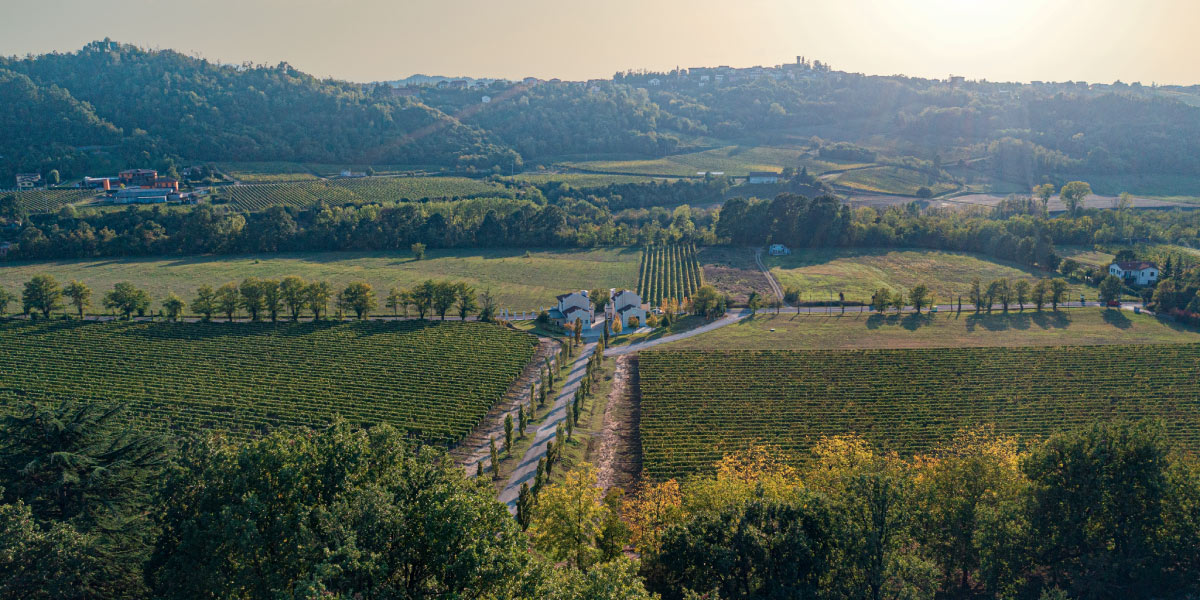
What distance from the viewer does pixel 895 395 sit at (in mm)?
52688

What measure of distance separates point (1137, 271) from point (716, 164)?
113616mm

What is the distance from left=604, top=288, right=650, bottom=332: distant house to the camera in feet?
247

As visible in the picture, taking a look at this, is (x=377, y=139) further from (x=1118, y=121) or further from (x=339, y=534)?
(x=1118, y=121)

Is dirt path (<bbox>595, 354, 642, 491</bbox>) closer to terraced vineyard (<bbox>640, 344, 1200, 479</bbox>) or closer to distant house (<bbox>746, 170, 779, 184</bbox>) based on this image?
terraced vineyard (<bbox>640, 344, 1200, 479</bbox>)

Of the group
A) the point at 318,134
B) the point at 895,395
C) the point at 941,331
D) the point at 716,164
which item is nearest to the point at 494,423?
the point at 895,395

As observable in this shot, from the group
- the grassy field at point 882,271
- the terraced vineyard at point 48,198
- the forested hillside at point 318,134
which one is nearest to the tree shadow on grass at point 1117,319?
the grassy field at point 882,271

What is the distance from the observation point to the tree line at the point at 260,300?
72375 millimetres

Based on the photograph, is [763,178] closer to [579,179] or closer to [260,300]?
[579,179]

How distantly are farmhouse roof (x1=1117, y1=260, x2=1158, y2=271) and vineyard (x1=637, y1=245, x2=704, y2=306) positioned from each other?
5490 centimetres

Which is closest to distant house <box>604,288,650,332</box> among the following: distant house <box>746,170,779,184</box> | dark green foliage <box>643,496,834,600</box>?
dark green foliage <box>643,496,834,600</box>

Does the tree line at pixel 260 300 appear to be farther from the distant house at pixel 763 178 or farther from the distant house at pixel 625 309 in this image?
the distant house at pixel 763 178

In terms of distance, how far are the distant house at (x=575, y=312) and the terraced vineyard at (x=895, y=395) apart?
1401 centimetres

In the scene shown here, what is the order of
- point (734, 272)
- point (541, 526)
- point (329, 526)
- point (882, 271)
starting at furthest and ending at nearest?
point (734, 272) → point (882, 271) → point (541, 526) → point (329, 526)

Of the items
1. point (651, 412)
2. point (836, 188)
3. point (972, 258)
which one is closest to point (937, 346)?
point (651, 412)
